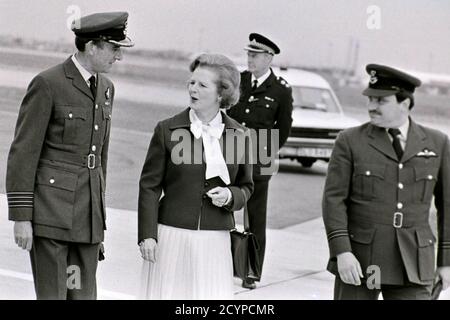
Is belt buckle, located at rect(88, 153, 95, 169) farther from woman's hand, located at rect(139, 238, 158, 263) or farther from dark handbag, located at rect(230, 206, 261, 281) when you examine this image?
dark handbag, located at rect(230, 206, 261, 281)

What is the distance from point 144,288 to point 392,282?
1.26 m

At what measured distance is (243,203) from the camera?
5.00 m

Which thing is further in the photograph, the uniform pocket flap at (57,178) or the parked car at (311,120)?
the parked car at (311,120)

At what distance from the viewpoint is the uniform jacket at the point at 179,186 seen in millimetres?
4855

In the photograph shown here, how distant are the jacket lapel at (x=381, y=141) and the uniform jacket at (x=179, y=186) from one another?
69cm

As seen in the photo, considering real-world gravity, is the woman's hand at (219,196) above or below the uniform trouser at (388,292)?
above

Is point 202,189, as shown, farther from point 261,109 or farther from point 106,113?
point 261,109

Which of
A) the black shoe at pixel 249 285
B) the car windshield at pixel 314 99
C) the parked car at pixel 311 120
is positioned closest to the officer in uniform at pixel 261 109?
the black shoe at pixel 249 285

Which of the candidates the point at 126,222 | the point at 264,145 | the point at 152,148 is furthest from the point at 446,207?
the point at 126,222

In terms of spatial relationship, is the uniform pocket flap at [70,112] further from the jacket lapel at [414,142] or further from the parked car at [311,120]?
the parked car at [311,120]

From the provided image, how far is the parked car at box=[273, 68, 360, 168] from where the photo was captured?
48.3ft

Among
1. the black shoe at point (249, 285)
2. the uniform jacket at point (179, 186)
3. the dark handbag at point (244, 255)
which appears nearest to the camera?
the uniform jacket at point (179, 186)

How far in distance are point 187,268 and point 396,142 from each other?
123 cm

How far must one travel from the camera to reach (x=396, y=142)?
→ 4.79 meters
